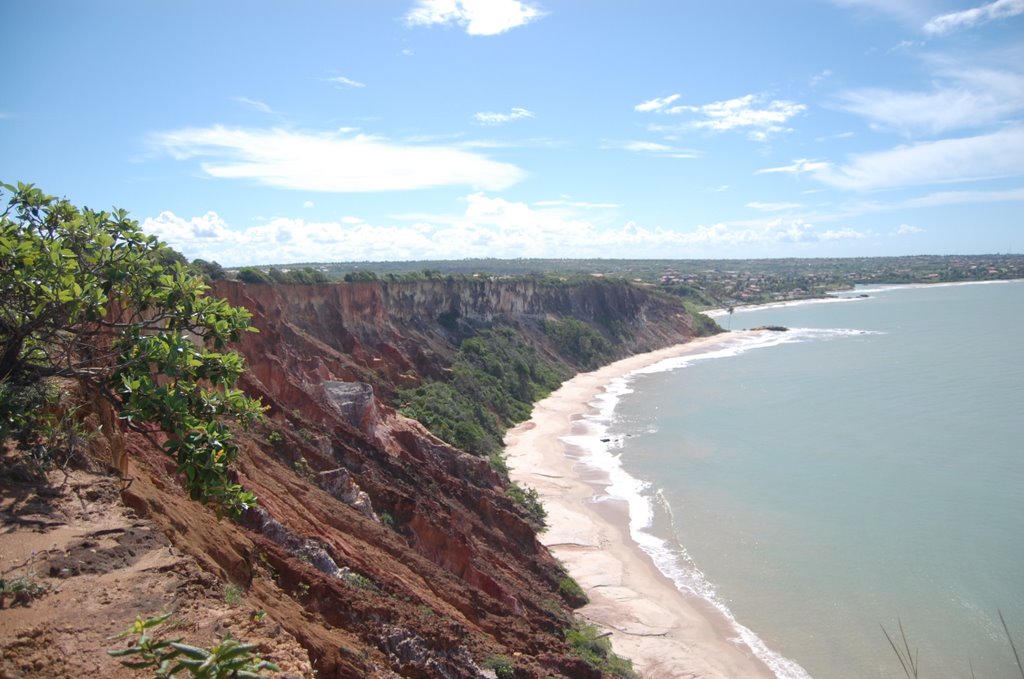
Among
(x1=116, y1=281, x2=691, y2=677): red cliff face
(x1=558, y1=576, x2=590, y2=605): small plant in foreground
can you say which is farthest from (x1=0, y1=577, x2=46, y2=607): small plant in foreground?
(x1=558, y1=576, x2=590, y2=605): small plant in foreground

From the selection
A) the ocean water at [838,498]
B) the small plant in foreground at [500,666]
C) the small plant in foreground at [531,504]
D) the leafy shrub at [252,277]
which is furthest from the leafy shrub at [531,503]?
the leafy shrub at [252,277]

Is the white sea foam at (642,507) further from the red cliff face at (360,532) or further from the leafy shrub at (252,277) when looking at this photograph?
the leafy shrub at (252,277)

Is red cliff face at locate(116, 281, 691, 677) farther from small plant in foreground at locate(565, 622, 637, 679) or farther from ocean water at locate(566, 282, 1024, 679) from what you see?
ocean water at locate(566, 282, 1024, 679)

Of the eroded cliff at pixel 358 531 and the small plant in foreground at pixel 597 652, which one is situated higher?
the eroded cliff at pixel 358 531

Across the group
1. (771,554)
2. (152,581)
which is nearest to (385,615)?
(152,581)

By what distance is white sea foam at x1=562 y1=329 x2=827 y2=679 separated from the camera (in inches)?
776

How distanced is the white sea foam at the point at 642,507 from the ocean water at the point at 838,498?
0.08m

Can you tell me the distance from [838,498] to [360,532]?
2286 cm

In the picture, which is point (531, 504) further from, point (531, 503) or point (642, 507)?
point (642, 507)

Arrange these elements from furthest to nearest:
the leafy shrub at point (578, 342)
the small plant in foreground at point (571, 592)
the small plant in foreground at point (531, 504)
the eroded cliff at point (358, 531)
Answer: the leafy shrub at point (578, 342) < the small plant in foreground at point (531, 504) < the small plant in foreground at point (571, 592) < the eroded cliff at point (358, 531)

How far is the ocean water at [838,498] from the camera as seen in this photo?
20.6 m

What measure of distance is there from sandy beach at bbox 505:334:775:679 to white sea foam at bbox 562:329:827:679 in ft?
1.01

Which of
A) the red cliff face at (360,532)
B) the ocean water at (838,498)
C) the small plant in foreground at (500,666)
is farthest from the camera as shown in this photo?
the ocean water at (838,498)

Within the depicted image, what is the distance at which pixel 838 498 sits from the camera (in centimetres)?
3133
